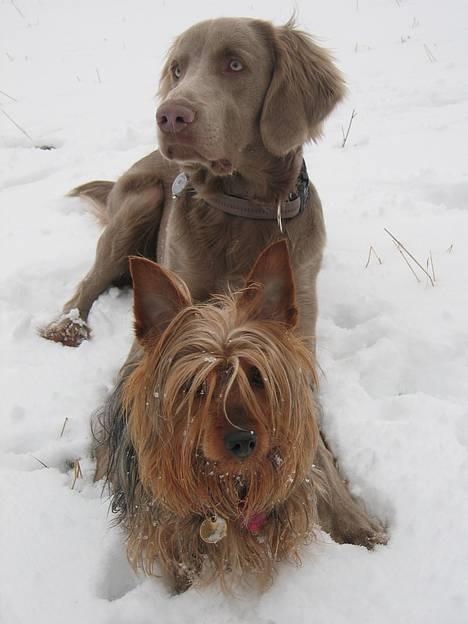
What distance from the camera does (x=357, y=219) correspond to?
461cm

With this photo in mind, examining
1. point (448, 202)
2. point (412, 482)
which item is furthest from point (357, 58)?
point (412, 482)

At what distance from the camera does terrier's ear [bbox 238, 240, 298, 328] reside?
1.86m

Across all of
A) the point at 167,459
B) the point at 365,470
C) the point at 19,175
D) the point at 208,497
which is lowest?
the point at 19,175

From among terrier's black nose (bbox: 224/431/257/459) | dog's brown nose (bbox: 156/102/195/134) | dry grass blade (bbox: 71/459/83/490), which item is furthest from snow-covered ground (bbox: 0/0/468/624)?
dog's brown nose (bbox: 156/102/195/134)

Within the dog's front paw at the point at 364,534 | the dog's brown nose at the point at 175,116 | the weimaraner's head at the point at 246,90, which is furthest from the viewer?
the weimaraner's head at the point at 246,90

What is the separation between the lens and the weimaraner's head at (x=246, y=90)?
283 cm

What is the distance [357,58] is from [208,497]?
7.65 m

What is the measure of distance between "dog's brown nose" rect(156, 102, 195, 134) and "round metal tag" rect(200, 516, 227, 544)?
1.75m

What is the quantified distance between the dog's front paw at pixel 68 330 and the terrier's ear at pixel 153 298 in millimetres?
1822

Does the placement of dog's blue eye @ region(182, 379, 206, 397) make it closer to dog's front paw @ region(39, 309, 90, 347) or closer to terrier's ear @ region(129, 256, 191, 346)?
terrier's ear @ region(129, 256, 191, 346)

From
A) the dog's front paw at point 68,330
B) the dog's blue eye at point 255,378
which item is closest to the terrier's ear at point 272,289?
the dog's blue eye at point 255,378

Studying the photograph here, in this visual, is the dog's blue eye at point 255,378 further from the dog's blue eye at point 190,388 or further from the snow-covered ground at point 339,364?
the snow-covered ground at point 339,364

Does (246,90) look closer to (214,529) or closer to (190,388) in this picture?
(190,388)

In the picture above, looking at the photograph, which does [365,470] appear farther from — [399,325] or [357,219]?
[357,219]
